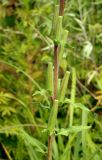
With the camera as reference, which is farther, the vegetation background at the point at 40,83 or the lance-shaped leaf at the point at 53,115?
the vegetation background at the point at 40,83

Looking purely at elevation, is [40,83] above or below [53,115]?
below

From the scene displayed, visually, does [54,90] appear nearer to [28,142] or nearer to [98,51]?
[28,142]

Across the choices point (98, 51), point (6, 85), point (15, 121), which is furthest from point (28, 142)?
point (98, 51)

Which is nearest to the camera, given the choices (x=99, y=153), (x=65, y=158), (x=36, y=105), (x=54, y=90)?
(x=54, y=90)

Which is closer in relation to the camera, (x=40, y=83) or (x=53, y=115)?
(x=53, y=115)

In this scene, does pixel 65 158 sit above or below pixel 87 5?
below

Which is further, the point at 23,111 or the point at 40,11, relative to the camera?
the point at 40,11

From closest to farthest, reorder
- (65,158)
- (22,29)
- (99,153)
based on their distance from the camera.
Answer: (65,158) → (99,153) → (22,29)

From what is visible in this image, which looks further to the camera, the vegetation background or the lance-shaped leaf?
the vegetation background
